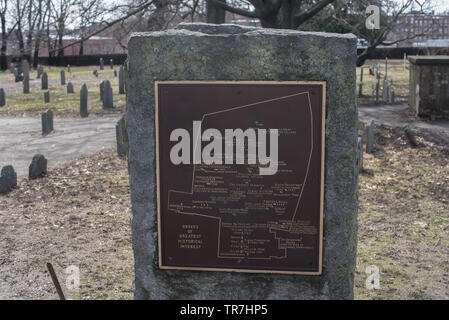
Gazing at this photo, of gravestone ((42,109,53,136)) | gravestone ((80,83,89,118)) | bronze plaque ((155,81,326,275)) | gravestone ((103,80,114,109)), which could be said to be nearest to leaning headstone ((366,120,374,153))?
bronze plaque ((155,81,326,275))

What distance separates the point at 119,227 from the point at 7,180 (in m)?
2.81

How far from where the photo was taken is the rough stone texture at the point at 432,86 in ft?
46.7

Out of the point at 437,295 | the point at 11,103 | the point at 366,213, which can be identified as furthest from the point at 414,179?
the point at 11,103

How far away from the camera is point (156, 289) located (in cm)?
471

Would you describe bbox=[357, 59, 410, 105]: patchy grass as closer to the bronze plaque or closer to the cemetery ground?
the cemetery ground

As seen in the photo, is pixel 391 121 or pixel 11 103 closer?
pixel 391 121

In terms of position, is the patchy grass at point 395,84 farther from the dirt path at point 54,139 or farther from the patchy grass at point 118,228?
the dirt path at point 54,139

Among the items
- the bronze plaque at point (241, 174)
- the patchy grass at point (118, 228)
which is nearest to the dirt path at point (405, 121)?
the patchy grass at point (118, 228)

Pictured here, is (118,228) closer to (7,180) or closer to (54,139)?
(7,180)

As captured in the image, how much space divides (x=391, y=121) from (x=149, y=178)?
11.5 metres

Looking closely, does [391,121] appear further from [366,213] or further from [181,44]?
[181,44]

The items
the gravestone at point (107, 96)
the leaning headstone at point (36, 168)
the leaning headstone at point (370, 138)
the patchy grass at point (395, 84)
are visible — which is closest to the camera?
the leaning headstone at point (36, 168)

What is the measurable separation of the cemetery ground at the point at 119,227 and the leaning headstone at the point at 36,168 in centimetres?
22

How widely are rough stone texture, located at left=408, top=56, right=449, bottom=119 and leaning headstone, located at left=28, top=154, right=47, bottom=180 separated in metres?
9.48
